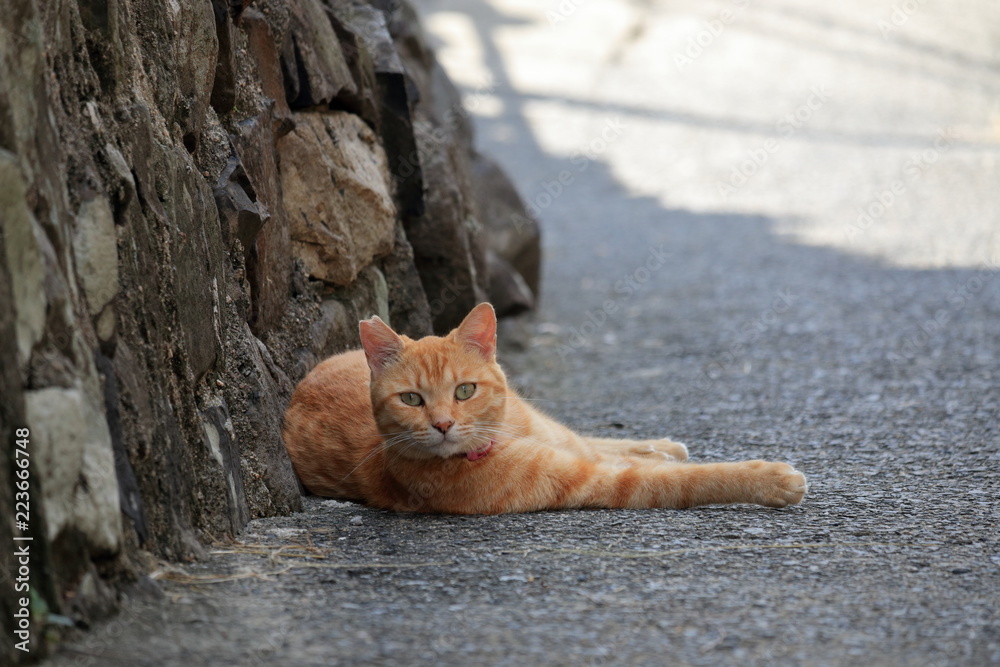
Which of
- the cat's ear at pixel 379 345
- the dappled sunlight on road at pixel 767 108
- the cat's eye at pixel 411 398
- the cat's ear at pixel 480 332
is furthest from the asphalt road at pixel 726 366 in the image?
the cat's ear at pixel 480 332

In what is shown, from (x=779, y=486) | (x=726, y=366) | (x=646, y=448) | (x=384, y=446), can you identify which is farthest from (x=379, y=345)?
(x=726, y=366)

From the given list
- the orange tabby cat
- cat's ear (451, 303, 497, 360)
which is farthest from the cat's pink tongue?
cat's ear (451, 303, 497, 360)

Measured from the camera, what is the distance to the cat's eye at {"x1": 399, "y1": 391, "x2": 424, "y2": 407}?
370cm

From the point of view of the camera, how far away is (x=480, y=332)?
12.8 feet

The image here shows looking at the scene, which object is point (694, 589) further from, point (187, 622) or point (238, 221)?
point (238, 221)

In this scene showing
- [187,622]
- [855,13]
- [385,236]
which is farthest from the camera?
[855,13]

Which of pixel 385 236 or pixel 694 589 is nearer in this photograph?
pixel 694 589

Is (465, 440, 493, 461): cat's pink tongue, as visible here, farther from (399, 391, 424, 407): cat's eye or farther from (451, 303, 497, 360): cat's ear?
(451, 303, 497, 360): cat's ear

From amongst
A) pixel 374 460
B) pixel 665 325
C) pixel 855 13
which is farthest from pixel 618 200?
pixel 374 460

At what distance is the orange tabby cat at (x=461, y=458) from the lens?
12.0 ft

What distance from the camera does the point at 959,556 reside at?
3121mm

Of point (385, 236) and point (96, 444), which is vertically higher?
point (385, 236)

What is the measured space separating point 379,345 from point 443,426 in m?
0.44

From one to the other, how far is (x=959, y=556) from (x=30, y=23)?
3.07 metres
